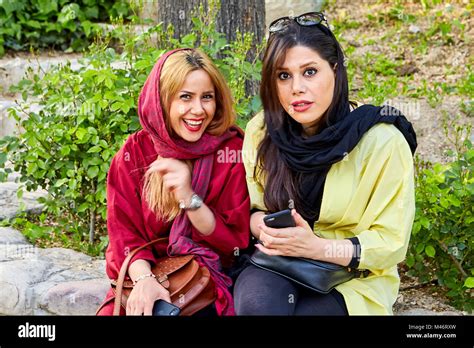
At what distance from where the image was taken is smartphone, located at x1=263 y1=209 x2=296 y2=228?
3.27 metres

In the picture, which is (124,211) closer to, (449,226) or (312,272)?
(312,272)

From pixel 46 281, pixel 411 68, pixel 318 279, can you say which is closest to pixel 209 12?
pixel 46 281

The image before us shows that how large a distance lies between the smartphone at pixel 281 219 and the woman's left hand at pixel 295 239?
0.04ft

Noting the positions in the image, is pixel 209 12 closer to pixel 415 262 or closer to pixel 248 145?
pixel 248 145

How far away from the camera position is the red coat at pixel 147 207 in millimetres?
3566

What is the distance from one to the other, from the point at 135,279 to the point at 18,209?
2376 mm

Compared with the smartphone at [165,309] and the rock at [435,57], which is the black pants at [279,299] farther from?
the rock at [435,57]

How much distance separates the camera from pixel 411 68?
702 cm

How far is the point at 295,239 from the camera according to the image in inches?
130

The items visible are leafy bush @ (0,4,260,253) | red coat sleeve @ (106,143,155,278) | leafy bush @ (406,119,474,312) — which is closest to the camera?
red coat sleeve @ (106,143,155,278)

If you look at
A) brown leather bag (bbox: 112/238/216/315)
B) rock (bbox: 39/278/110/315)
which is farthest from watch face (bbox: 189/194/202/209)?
rock (bbox: 39/278/110/315)

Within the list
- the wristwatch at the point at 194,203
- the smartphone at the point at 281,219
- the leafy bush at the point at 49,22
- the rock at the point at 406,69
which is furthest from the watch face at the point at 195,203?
the leafy bush at the point at 49,22

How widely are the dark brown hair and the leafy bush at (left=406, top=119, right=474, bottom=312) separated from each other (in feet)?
3.55

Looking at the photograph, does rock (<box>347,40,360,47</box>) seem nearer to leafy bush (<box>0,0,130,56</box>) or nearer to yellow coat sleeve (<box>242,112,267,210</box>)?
leafy bush (<box>0,0,130,56</box>)
